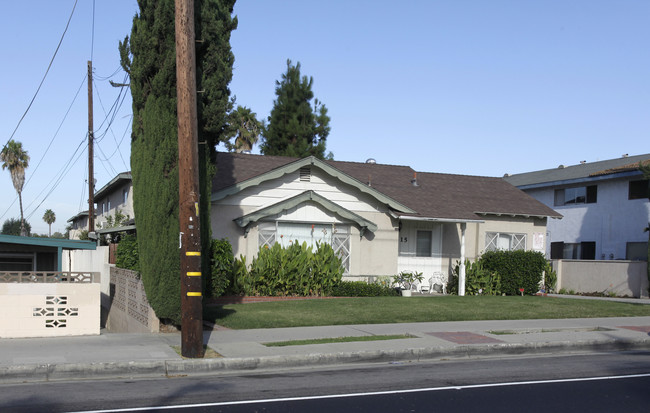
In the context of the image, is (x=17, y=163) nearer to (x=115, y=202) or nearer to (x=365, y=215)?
(x=115, y=202)

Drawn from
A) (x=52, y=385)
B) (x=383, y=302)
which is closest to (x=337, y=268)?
(x=383, y=302)

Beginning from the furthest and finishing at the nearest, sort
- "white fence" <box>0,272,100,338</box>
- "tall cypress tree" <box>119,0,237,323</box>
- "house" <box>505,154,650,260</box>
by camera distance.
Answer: "house" <box>505,154,650,260</box>
"white fence" <box>0,272,100,338</box>
"tall cypress tree" <box>119,0,237,323</box>

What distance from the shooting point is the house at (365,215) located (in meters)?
20.0

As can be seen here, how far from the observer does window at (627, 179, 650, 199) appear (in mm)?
29703

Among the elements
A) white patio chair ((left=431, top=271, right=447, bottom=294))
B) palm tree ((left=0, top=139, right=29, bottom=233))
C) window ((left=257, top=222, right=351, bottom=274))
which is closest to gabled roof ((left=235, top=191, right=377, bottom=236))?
window ((left=257, top=222, right=351, bottom=274))

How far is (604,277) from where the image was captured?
1000 inches

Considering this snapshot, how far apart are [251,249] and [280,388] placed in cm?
1125

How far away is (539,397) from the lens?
329 inches

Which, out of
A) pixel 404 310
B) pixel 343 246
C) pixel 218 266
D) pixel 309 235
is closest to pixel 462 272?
pixel 343 246

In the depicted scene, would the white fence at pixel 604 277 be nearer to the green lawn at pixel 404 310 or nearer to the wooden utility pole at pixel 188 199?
the green lawn at pixel 404 310

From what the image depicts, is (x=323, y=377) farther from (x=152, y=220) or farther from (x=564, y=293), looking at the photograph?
(x=564, y=293)

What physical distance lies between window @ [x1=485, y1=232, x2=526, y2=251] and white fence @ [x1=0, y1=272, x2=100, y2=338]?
15188mm

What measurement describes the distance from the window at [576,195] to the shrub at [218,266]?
2217 centimetres

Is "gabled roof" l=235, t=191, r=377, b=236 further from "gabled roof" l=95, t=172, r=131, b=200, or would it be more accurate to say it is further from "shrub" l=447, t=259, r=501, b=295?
"gabled roof" l=95, t=172, r=131, b=200
